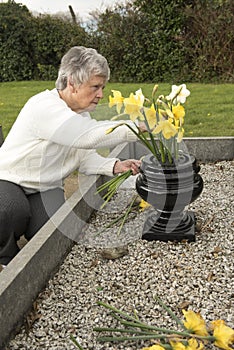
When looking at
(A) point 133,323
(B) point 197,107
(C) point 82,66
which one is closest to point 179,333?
(A) point 133,323

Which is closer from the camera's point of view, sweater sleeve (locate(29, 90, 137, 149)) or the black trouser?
sweater sleeve (locate(29, 90, 137, 149))

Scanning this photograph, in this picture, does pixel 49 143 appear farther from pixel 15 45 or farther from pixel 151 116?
pixel 15 45

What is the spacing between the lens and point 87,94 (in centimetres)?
274

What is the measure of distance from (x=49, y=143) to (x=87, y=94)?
0.36 m

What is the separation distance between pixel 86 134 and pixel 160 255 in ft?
2.55

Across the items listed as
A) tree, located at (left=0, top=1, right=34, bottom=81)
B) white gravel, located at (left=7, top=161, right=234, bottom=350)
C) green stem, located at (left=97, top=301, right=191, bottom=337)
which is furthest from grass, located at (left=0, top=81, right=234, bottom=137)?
tree, located at (left=0, top=1, right=34, bottom=81)

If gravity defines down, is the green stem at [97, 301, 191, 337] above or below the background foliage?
above

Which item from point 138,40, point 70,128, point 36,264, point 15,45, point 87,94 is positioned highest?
point 87,94

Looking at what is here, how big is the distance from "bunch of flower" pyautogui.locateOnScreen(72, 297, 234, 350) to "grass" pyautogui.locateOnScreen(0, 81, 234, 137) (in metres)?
1.32

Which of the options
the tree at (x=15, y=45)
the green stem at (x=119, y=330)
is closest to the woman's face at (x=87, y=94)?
the green stem at (x=119, y=330)

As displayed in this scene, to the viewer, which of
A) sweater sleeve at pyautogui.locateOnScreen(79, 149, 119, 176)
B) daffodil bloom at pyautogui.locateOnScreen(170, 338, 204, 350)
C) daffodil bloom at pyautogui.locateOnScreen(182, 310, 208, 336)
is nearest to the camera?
daffodil bloom at pyautogui.locateOnScreen(170, 338, 204, 350)

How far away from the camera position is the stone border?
6.45 ft

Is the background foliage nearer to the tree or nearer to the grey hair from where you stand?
the tree

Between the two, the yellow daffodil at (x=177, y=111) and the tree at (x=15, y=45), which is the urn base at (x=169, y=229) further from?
the tree at (x=15, y=45)
